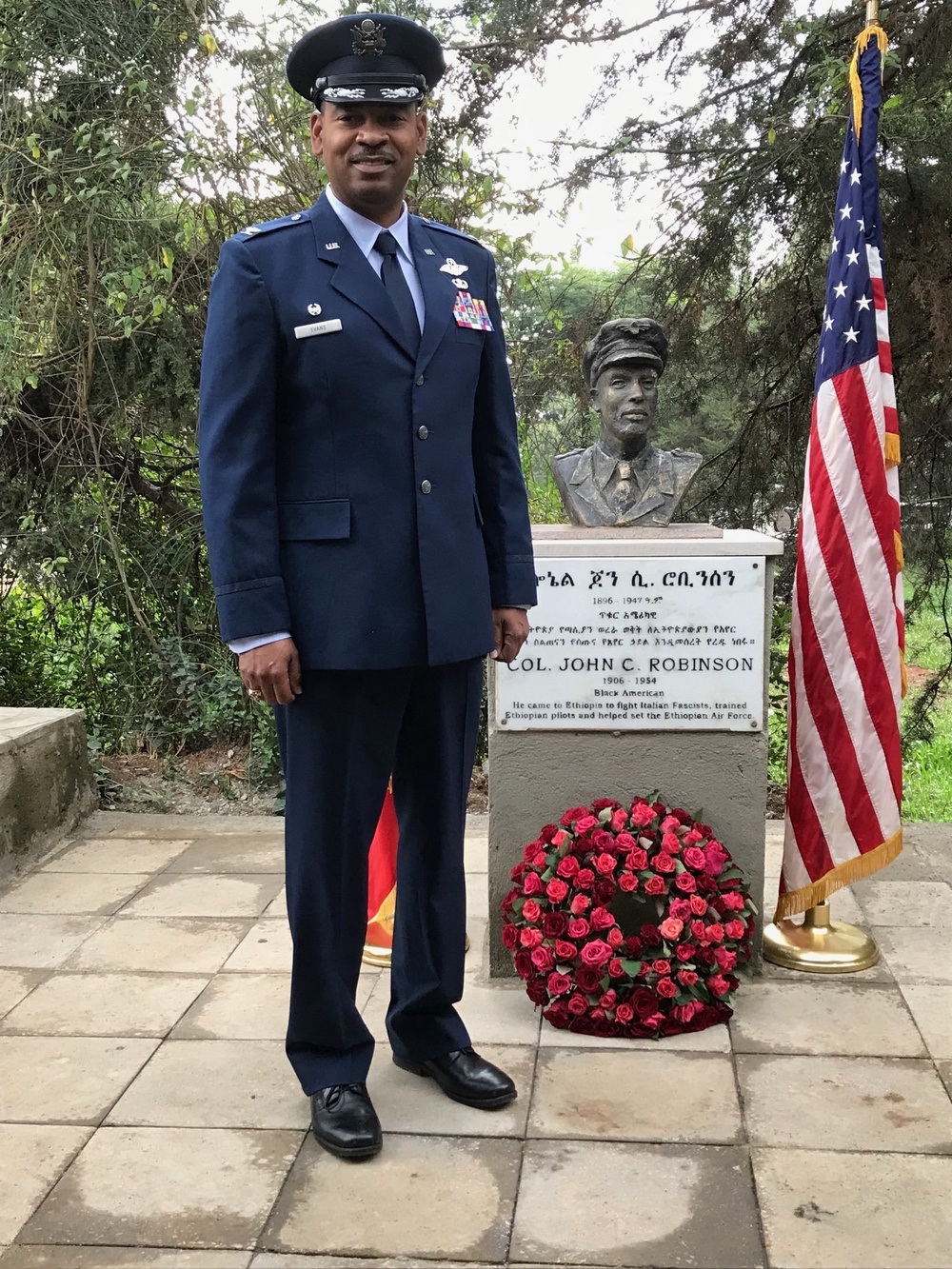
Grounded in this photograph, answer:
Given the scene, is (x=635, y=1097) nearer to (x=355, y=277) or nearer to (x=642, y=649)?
(x=642, y=649)

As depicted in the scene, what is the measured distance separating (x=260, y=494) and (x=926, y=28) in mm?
3315

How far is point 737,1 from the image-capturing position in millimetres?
4543

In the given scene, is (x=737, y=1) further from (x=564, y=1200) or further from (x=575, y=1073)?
(x=564, y=1200)

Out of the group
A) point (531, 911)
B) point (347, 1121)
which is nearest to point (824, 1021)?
point (531, 911)

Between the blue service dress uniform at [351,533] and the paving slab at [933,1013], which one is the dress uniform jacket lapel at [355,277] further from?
the paving slab at [933,1013]

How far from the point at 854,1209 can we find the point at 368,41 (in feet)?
6.70

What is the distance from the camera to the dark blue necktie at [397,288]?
7.01ft

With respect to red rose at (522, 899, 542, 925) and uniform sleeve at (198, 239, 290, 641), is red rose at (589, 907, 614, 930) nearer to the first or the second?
red rose at (522, 899, 542, 925)

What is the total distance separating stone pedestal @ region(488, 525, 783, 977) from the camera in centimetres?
294

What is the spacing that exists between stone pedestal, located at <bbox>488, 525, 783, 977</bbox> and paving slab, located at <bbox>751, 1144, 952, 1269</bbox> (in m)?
0.92

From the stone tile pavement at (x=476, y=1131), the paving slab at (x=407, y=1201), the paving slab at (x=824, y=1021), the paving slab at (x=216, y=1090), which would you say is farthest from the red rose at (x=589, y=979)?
the paving slab at (x=216, y=1090)

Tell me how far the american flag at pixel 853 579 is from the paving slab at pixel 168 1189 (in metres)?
1.56

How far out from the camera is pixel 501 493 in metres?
2.37

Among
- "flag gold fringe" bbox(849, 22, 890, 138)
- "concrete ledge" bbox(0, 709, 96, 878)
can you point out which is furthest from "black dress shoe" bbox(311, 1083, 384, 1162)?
"flag gold fringe" bbox(849, 22, 890, 138)
